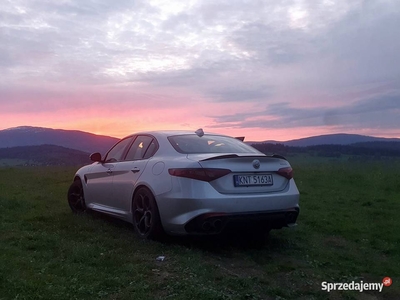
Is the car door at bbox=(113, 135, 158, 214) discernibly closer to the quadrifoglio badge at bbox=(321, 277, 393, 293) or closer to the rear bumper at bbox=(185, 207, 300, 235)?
the rear bumper at bbox=(185, 207, 300, 235)

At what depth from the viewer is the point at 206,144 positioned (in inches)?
270

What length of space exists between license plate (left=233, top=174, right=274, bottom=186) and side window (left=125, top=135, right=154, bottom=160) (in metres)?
1.70

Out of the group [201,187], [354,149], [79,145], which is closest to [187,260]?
[201,187]

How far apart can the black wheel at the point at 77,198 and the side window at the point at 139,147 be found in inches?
71.1

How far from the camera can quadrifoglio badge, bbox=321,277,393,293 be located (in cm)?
501

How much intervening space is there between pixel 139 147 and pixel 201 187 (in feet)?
6.21

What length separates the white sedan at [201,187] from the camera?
19.2ft

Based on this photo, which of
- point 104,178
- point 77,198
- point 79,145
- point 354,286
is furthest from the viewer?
point 79,145

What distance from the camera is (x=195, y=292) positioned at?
4410 mm

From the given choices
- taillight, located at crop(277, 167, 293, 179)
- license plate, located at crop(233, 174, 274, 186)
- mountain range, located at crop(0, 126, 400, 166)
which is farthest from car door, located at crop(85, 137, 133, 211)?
mountain range, located at crop(0, 126, 400, 166)

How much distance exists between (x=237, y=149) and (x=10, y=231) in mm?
3397

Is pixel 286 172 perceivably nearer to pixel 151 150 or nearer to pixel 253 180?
pixel 253 180

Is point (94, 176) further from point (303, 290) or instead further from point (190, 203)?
point (303, 290)

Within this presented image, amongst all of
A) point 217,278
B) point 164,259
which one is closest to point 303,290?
point 217,278
